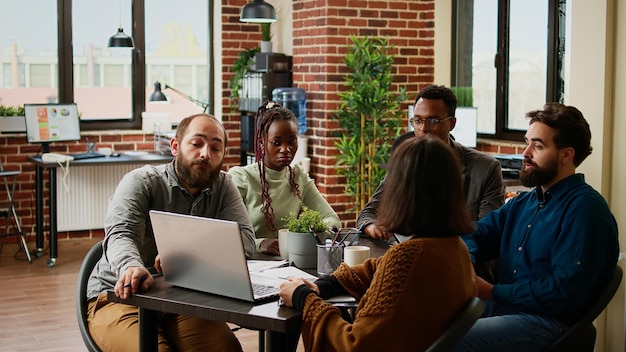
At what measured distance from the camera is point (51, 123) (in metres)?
7.35

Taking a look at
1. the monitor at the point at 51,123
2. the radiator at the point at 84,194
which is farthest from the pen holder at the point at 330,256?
the radiator at the point at 84,194

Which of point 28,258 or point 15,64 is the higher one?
point 15,64

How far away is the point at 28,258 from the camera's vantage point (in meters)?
6.96

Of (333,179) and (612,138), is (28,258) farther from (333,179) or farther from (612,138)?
(612,138)

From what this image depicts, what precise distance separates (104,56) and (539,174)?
584 centimetres

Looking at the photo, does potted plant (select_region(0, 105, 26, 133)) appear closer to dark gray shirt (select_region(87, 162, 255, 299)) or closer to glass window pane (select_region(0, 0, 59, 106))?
glass window pane (select_region(0, 0, 59, 106))

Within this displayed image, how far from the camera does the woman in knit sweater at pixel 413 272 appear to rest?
227 centimetres

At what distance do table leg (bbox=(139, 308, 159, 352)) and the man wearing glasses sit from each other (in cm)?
117

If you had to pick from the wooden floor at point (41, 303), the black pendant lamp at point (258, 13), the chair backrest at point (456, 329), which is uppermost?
the black pendant lamp at point (258, 13)

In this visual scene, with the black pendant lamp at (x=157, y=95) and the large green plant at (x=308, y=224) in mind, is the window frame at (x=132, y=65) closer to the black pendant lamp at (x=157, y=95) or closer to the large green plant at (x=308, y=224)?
the black pendant lamp at (x=157, y=95)

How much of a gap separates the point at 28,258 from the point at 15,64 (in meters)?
1.84

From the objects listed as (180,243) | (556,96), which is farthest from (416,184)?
(556,96)

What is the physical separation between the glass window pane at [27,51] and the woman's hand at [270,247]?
5112 mm

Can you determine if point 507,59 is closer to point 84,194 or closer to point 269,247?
point 84,194
